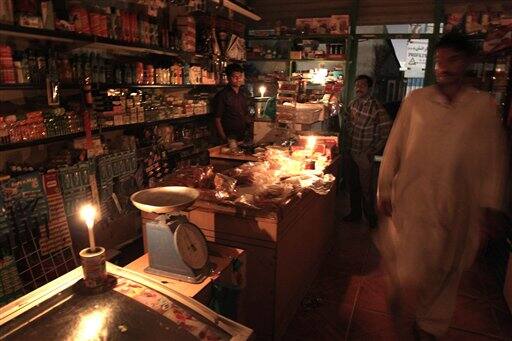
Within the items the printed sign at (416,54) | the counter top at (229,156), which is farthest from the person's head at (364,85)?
the printed sign at (416,54)

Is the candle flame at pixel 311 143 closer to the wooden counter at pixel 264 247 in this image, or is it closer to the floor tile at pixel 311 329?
the wooden counter at pixel 264 247

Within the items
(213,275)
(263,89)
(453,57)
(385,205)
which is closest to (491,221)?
(385,205)

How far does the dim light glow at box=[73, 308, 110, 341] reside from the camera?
1.15m

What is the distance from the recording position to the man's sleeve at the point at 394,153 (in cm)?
234

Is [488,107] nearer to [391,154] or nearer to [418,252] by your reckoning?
[391,154]

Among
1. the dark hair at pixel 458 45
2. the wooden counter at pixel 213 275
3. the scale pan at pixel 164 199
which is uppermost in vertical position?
the dark hair at pixel 458 45

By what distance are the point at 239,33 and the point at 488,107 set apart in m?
4.33

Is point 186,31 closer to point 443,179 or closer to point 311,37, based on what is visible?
point 311,37

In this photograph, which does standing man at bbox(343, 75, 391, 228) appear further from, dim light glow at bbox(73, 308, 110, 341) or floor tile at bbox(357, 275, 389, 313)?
dim light glow at bbox(73, 308, 110, 341)

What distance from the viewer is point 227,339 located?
1226mm

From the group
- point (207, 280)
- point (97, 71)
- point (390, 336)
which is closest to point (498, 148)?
point (390, 336)

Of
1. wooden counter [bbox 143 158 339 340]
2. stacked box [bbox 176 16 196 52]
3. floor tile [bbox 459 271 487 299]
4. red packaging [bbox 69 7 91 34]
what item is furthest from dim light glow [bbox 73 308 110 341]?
stacked box [bbox 176 16 196 52]

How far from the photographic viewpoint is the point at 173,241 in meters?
1.69

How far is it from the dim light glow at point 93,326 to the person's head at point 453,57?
202cm
